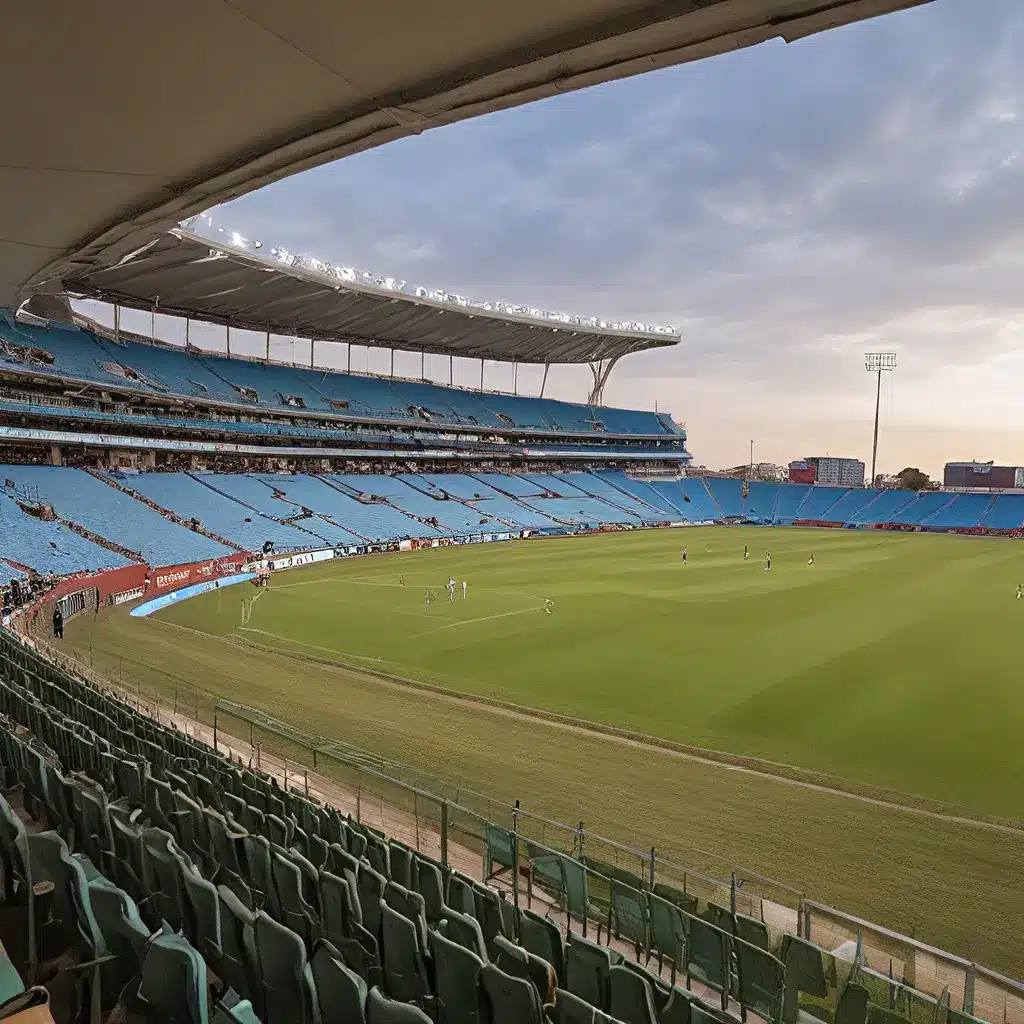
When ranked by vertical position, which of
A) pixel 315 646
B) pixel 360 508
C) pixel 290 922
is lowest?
pixel 315 646

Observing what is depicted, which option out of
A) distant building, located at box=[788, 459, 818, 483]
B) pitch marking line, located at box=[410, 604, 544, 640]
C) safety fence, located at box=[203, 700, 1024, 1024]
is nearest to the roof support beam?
distant building, located at box=[788, 459, 818, 483]

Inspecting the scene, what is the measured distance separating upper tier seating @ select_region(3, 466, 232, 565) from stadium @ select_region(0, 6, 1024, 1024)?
28cm

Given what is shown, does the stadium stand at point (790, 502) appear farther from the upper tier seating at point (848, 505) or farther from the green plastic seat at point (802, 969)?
the green plastic seat at point (802, 969)

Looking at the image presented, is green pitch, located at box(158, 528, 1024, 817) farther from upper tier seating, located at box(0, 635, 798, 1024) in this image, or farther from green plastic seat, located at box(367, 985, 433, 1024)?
green plastic seat, located at box(367, 985, 433, 1024)

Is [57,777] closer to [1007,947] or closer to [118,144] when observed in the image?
[118,144]

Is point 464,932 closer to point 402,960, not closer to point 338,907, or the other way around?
point 402,960

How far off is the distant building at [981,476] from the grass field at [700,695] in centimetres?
8858

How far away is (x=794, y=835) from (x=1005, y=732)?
24.8 feet

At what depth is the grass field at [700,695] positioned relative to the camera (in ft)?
34.7

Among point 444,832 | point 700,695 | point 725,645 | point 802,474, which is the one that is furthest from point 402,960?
point 802,474

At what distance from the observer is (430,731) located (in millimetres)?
15297

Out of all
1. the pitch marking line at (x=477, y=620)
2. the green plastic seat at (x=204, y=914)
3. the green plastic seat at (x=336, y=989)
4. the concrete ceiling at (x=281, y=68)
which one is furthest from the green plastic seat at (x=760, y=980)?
the pitch marking line at (x=477, y=620)

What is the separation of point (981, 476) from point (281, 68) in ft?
445

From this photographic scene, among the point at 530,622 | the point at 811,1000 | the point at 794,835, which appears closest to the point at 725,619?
the point at 530,622
